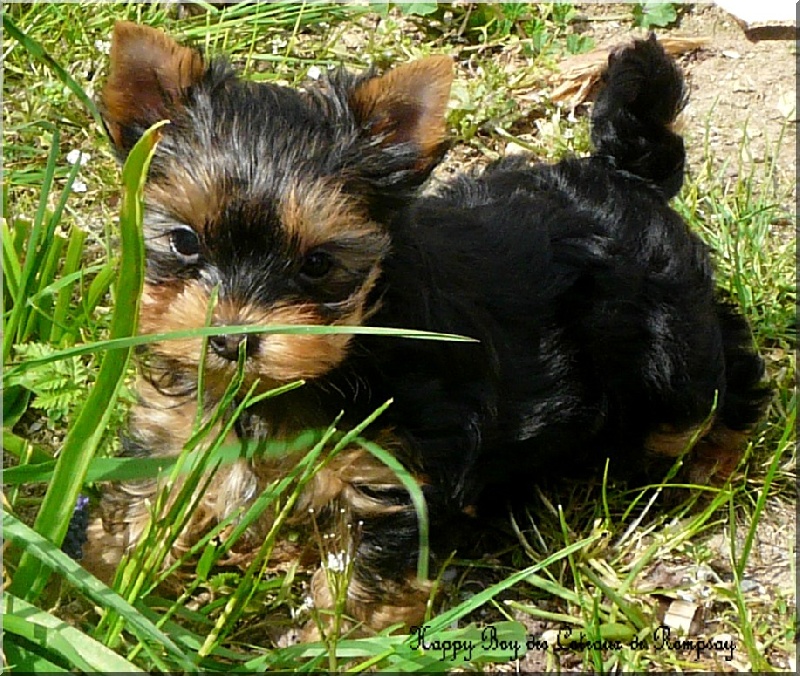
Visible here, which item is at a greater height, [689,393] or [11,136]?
[11,136]

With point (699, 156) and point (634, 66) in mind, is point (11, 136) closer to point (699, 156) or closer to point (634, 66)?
point (634, 66)

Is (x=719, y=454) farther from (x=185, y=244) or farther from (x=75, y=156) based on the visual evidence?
(x=75, y=156)

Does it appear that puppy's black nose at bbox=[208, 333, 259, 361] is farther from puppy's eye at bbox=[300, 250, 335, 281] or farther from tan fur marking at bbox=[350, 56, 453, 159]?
tan fur marking at bbox=[350, 56, 453, 159]

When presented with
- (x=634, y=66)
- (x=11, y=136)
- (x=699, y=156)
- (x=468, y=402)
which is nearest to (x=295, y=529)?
(x=468, y=402)

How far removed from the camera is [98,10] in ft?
15.4

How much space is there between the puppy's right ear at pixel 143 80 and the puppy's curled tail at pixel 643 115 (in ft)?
4.64

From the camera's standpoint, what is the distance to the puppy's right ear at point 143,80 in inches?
103

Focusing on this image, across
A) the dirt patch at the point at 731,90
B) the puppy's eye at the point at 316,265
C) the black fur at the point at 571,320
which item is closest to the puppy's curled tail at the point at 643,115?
the black fur at the point at 571,320

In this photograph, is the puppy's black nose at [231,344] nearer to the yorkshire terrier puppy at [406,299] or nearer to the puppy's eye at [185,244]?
the yorkshire terrier puppy at [406,299]

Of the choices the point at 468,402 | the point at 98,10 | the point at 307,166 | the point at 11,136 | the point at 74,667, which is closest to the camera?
the point at 74,667

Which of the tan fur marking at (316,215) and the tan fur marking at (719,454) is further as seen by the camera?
the tan fur marking at (719,454)

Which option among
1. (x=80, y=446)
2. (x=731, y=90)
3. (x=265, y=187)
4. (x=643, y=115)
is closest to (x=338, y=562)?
(x=80, y=446)

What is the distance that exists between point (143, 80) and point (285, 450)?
997 millimetres

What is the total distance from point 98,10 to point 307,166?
105 inches
